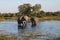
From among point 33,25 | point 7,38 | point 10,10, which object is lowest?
point 7,38

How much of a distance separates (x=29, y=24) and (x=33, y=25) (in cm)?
9

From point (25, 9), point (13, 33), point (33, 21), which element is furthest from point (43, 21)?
point (13, 33)

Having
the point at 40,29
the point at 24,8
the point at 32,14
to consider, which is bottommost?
the point at 40,29

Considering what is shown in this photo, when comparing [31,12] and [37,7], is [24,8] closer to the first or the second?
[31,12]

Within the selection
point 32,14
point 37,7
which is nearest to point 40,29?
point 32,14

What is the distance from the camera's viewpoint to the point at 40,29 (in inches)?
146

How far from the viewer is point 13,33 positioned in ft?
12.1

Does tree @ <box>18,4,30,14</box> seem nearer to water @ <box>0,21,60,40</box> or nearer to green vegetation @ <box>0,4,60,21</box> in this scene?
green vegetation @ <box>0,4,60,21</box>

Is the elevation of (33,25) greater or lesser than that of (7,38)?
greater

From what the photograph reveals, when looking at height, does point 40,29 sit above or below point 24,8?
below

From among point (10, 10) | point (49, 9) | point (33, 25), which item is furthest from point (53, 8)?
point (10, 10)

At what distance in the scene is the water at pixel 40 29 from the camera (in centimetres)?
365

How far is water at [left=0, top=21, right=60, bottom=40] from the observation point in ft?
12.0

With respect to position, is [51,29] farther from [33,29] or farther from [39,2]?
[39,2]
